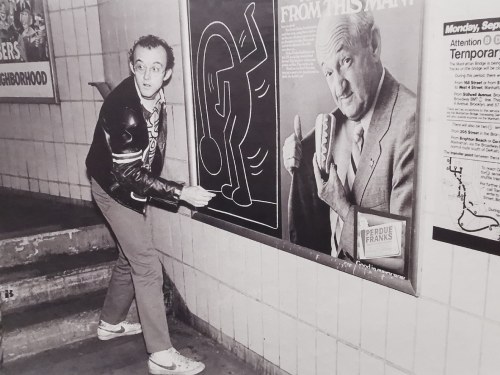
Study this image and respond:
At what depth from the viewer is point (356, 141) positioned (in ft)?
7.61

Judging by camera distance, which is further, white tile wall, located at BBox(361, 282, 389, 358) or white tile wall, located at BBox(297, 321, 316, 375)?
white tile wall, located at BBox(297, 321, 316, 375)

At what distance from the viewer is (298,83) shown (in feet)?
8.34

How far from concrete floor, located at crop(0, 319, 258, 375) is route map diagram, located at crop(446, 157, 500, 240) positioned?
188 cm

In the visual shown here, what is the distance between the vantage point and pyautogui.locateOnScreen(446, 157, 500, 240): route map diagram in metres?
1.85

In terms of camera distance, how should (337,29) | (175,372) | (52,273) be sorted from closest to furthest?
(337,29) → (175,372) → (52,273)

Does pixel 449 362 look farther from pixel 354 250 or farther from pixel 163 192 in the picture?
pixel 163 192

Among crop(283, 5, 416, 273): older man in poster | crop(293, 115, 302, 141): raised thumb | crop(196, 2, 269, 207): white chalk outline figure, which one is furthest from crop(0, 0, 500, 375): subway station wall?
crop(293, 115, 302, 141): raised thumb

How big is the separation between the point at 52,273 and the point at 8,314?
41 centimetres

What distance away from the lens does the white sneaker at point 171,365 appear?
327 centimetres

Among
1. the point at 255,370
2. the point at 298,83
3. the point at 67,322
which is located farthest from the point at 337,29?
the point at 67,322

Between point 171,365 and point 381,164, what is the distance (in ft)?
6.33

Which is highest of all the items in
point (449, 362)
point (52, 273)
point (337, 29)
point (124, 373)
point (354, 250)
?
point (337, 29)

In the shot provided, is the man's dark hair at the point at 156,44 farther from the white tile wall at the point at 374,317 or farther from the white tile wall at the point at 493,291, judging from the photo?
the white tile wall at the point at 493,291

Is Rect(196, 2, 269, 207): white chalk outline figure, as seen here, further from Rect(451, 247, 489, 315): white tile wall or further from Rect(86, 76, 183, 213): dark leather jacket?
Rect(451, 247, 489, 315): white tile wall
